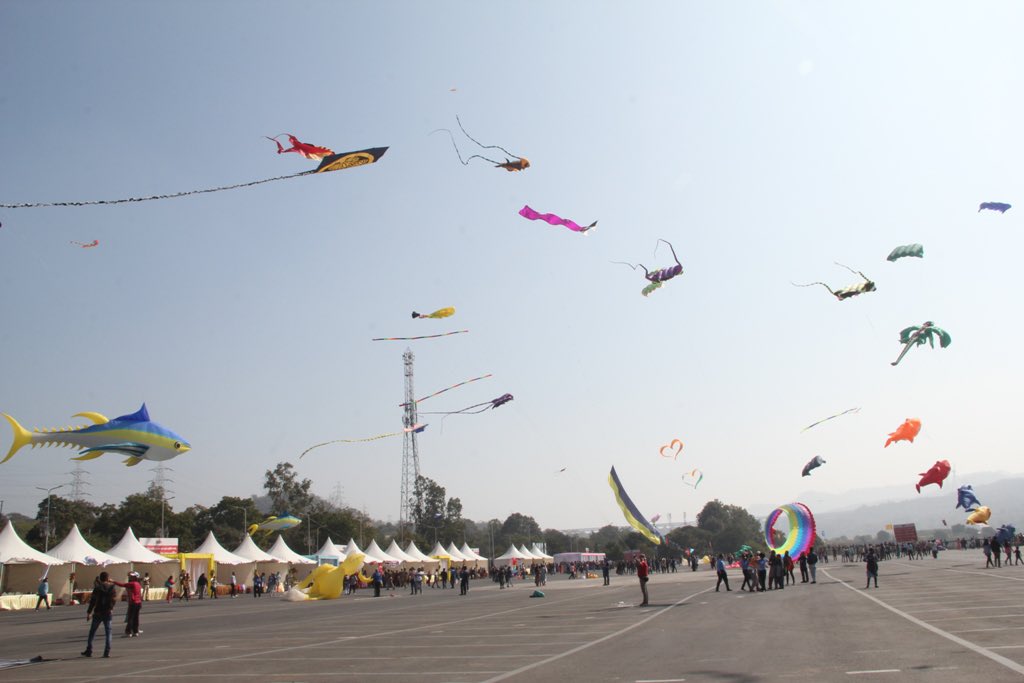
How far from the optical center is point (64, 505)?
309 ft

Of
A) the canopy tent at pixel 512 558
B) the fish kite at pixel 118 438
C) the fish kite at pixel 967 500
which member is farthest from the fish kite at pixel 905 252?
the canopy tent at pixel 512 558

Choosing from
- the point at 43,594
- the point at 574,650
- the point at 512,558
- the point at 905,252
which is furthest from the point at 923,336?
the point at 512,558

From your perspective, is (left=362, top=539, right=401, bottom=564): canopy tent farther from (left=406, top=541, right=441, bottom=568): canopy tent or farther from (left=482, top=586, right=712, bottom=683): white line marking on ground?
(left=482, top=586, right=712, bottom=683): white line marking on ground

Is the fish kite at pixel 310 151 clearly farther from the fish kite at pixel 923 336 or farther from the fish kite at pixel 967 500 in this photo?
the fish kite at pixel 967 500

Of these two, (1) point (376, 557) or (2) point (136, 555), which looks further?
(1) point (376, 557)

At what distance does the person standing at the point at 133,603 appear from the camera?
61.6 ft

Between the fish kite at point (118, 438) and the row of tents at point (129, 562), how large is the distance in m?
23.9

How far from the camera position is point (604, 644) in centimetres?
1450

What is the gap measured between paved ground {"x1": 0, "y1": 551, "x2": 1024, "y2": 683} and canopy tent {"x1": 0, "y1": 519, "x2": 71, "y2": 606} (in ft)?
53.3

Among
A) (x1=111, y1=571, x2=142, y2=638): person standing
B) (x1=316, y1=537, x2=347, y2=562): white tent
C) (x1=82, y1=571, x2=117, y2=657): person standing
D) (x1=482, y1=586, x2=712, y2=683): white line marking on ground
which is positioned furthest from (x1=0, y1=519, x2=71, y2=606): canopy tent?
(x1=482, y1=586, x2=712, y2=683): white line marking on ground

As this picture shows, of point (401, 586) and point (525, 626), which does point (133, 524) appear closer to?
point (401, 586)

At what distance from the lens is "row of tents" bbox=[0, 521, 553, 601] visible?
40.5m

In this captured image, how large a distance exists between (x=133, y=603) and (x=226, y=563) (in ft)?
112

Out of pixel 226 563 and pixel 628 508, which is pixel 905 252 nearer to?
pixel 628 508
